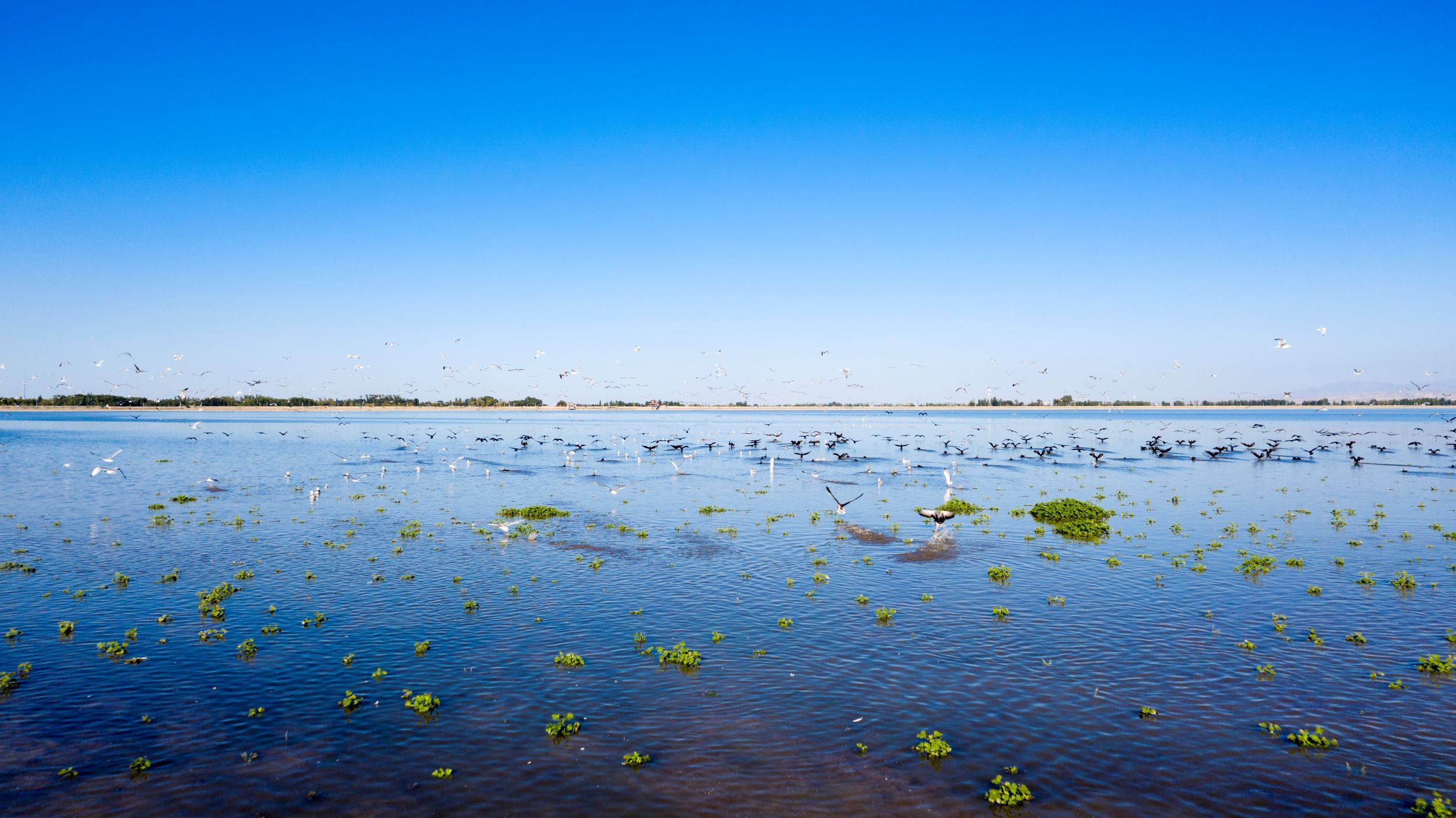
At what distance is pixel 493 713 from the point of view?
14.8 metres

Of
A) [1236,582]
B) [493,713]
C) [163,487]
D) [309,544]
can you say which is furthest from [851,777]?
[163,487]

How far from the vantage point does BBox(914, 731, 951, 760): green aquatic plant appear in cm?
1324

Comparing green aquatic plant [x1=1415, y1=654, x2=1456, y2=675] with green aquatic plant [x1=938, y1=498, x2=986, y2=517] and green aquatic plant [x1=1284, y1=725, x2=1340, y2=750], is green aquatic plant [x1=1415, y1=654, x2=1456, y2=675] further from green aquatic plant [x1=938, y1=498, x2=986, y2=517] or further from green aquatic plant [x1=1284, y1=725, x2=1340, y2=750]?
green aquatic plant [x1=938, y1=498, x2=986, y2=517]

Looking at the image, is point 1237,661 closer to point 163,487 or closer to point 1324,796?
point 1324,796

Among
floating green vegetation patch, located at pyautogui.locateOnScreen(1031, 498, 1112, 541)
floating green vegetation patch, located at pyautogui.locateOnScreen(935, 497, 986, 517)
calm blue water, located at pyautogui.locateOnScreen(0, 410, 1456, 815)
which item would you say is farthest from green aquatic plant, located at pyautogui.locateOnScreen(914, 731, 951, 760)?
floating green vegetation patch, located at pyautogui.locateOnScreen(935, 497, 986, 517)

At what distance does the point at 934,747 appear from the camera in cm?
1339

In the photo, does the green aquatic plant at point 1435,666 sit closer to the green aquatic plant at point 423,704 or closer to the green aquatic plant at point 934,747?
the green aquatic plant at point 934,747

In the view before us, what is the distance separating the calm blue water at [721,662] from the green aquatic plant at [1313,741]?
0.28 meters

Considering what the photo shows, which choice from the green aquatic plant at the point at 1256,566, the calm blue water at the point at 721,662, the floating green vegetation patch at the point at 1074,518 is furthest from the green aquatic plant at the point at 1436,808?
the floating green vegetation patch at the point at 1074,518

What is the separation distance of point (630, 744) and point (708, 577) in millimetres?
12226

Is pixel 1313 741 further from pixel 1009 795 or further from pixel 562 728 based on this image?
pixel 562 728

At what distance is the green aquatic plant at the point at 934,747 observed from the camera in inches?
521

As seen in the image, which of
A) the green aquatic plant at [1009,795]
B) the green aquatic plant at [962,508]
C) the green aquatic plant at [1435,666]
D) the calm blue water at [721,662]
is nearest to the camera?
the green aquatic plant at [1009,795]

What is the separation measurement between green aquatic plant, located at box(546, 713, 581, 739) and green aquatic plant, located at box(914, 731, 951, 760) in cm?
639
